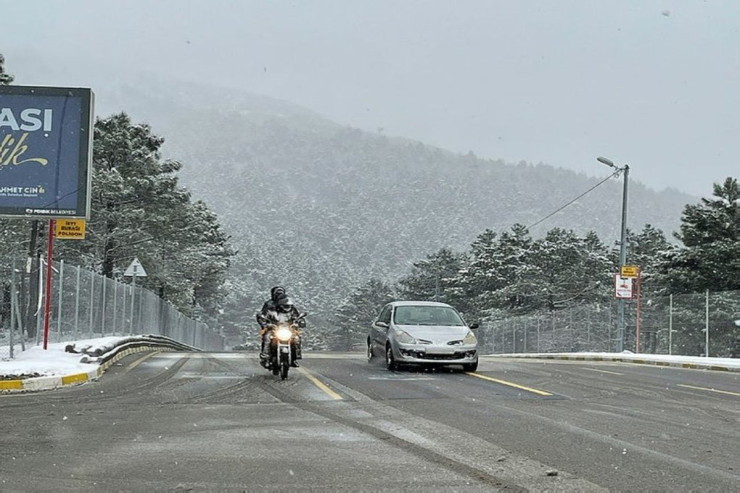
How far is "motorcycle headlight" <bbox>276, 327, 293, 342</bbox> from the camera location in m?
14.0

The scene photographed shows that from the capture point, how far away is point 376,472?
20.0 feet

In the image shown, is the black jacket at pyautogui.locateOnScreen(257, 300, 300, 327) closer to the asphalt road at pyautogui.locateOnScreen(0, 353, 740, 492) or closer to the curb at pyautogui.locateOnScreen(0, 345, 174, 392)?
the asphalt road at pyautogui.locateOnScreen(0, 353, 740, 492)

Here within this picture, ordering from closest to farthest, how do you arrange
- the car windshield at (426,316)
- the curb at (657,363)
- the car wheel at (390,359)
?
the car wheel at (390,359) < the car windshield at (426,316) < the curb at (657,363)

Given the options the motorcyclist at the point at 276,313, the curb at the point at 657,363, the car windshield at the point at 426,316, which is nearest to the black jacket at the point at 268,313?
the motorcyclist at the point at 276,313

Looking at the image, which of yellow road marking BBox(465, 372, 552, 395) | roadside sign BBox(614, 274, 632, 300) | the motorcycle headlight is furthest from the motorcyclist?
roadside sign BBox(614, 274, 632, 300)

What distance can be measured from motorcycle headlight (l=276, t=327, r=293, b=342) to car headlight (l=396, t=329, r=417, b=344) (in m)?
3.05

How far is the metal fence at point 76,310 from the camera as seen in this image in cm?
1656

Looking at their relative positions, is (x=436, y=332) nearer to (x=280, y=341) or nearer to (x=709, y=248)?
(x=280, y=341)

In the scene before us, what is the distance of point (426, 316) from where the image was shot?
1758 centimetres

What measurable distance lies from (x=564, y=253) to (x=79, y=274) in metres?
63.5

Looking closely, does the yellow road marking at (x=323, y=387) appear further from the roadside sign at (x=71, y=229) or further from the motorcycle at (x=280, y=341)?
the roadside sign at (x=71, y=229)

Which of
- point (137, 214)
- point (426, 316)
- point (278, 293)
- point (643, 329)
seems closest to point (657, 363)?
point (426, 316)

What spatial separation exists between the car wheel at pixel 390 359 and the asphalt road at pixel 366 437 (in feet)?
9.80

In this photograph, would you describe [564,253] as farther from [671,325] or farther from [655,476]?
[655,476]
